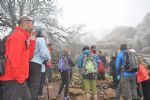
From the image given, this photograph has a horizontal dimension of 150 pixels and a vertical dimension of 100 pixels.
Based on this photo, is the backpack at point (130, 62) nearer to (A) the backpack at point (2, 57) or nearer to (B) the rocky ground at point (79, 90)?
(B) the rocky ground at point (79, 90)

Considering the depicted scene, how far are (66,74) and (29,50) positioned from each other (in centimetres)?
376

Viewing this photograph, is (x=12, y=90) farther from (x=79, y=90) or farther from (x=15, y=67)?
(x=79, y=90)

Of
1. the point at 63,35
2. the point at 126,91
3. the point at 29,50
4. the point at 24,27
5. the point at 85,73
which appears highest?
the point at 63,35

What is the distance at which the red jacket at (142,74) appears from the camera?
27.6ft

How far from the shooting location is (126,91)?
8.04 meters

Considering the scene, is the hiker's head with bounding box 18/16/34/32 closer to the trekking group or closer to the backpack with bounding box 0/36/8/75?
the trekking group

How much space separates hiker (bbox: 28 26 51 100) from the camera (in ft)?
19.1

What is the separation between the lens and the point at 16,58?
427 centimetres

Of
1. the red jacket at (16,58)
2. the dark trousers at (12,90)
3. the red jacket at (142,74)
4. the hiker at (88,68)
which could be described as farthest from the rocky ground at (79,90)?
the red jacket at (16,58)

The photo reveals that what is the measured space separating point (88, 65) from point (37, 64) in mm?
2271

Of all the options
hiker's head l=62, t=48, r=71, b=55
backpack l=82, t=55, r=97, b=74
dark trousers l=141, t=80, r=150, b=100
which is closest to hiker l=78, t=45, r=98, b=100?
backpack l=82, t=55, r=97, b=74

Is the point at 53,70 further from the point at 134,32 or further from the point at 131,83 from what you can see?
the point at 134,32

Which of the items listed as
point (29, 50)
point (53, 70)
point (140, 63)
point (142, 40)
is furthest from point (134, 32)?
point (29, 50)

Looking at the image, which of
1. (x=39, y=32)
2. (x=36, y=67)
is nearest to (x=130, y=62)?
(x=39, y=32)
